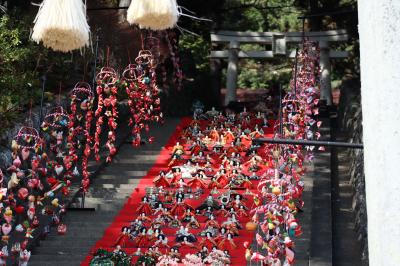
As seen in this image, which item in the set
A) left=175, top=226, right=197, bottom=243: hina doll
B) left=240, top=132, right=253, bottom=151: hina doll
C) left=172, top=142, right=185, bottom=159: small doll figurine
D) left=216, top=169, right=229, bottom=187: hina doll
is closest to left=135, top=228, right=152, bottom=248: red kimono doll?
left=175, top=226, right=197, bottom=243: hina doll

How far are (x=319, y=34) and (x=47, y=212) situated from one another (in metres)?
8.30

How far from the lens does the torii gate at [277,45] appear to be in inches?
664

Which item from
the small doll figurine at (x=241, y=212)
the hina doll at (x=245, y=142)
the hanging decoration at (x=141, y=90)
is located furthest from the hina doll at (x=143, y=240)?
the hina doll at (x=245, y=142)

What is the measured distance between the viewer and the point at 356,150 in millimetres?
13664

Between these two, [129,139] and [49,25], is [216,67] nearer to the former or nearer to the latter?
[129,139]

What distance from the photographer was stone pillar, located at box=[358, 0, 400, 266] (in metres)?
1.85

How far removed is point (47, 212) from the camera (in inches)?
412

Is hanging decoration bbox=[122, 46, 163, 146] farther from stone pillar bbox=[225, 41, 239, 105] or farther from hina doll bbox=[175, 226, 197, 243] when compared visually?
stone pillar bbox=[225, 41, 239, 105]

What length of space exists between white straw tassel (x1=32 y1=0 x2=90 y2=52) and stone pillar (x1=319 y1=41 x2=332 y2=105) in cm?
1165

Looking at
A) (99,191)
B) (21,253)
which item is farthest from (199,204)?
(21,253)

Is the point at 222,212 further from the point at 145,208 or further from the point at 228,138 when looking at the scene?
the point at 228,138

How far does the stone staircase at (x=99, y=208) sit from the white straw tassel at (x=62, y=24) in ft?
16.5

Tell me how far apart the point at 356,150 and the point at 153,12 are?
9.23 metres

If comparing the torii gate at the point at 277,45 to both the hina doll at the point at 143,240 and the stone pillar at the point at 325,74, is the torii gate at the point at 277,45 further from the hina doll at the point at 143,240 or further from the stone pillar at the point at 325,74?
the hina doll at the point at 143,240
